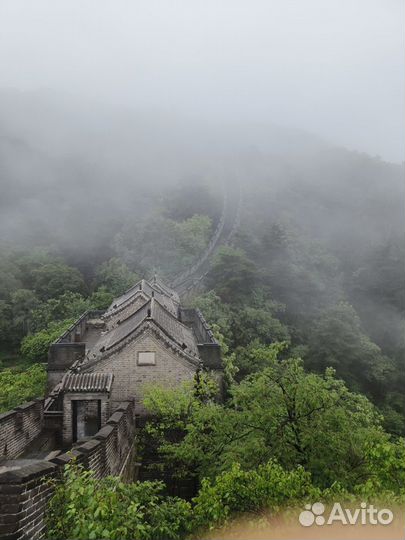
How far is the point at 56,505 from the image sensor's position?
729cm

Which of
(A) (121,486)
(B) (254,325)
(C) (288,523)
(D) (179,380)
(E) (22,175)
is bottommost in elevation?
(B) (254,325)

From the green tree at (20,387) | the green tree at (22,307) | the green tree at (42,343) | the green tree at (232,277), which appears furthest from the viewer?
the green tree at (232,277)

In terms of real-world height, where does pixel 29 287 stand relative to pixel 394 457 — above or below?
below

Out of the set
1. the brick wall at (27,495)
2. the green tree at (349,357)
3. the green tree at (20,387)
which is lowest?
the green tree at (349,357)

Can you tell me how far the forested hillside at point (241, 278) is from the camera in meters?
10.8

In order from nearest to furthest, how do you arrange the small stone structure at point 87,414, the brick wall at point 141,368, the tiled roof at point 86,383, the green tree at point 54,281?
the small stone structure at point 87,414 < the tiled roof at point 86,383 < the brick wall at point 141,368 < the green tree at point 54,281

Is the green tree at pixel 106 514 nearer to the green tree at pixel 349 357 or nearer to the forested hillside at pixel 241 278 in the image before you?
the forested hillside at pixel 241 278

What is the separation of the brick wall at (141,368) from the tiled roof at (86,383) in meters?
2.30

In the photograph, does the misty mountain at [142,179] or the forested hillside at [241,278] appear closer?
the forested hillside at [241,278]

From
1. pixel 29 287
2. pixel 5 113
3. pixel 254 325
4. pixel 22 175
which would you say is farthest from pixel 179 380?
pixel 5 113

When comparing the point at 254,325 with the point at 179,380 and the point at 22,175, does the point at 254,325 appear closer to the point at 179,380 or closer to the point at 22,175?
the point at 179,380

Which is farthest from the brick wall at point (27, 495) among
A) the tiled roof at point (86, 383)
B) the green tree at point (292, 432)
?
the tiled roof at point (86, 383)

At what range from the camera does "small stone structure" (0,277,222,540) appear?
265 inches

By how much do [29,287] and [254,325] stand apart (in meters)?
32.6
